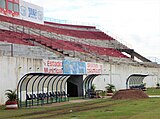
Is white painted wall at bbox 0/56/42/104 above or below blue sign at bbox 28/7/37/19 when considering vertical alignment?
below

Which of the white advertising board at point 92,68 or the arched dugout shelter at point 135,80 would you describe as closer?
the white advertising board at point 92,68

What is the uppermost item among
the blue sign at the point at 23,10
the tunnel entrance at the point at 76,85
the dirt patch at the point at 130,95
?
the blue sign at the point at 23,10

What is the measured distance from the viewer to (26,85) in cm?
3584

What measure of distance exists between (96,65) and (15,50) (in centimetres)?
1223

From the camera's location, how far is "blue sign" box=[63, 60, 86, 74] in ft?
140

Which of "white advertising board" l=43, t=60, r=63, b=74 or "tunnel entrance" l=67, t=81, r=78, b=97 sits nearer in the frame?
"white advertising board" l=43, t=60, r=63, b=74

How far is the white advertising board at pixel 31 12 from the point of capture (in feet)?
277

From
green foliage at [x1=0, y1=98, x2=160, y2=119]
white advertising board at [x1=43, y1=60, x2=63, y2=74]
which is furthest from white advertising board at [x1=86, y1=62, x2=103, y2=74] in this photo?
green foliage at [x1=0, y1=98, x2=160, y2=119]

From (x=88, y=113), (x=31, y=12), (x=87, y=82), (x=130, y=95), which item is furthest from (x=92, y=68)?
(x=31, y=12)

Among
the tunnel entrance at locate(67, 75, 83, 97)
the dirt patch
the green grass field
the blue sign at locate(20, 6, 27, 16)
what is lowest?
the green grass field

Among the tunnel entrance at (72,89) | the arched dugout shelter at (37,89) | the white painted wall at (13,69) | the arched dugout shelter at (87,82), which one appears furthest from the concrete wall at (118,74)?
the white painted wall at (13,69)

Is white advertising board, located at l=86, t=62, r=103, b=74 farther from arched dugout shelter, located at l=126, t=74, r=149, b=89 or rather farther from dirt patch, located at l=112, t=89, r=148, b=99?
arched dugout shelter, located at l=126, t=74, r=149, b=89

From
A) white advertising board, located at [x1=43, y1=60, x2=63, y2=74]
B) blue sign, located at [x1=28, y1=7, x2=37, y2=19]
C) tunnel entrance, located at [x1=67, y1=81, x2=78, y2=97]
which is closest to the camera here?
white advertising board, located at [x1=43, y1=60, x2=63, y2=74]

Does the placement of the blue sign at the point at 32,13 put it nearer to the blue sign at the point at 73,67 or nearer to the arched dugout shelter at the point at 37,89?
the blue sign at the point at 73,67
